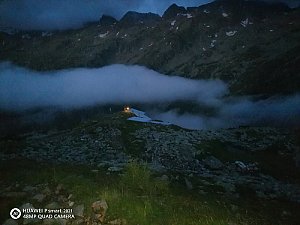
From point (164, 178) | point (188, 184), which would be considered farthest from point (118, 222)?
point (188, 184)

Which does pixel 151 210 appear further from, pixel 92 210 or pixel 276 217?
pixel 276 217

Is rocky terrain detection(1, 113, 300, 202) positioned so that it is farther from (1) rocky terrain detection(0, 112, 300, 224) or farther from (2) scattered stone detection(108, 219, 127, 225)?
(2) scattered stone detection(108, 219, 127, 225)

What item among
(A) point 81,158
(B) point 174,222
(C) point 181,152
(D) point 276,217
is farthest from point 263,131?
(B) point 174,222

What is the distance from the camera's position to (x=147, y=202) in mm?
18281

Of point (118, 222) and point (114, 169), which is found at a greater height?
point (118, 222)

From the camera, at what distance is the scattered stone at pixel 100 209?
56.6 ft

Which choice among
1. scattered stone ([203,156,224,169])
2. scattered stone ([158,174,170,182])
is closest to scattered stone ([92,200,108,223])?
scattered stone ([158,174,170,182])

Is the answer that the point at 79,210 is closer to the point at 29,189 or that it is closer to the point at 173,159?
the point at 29,189

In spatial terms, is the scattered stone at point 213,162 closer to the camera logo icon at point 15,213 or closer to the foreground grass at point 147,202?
the foreground grass at point 147,202

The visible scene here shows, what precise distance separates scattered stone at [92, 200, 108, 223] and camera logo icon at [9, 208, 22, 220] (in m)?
3.30

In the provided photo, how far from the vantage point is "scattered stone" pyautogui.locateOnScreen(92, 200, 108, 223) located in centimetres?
1727

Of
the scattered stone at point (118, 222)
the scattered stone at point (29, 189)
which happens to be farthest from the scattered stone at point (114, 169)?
the scattered stone at point (118, 222)

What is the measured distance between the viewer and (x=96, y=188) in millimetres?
20594

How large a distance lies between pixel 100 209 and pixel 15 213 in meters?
3.80
